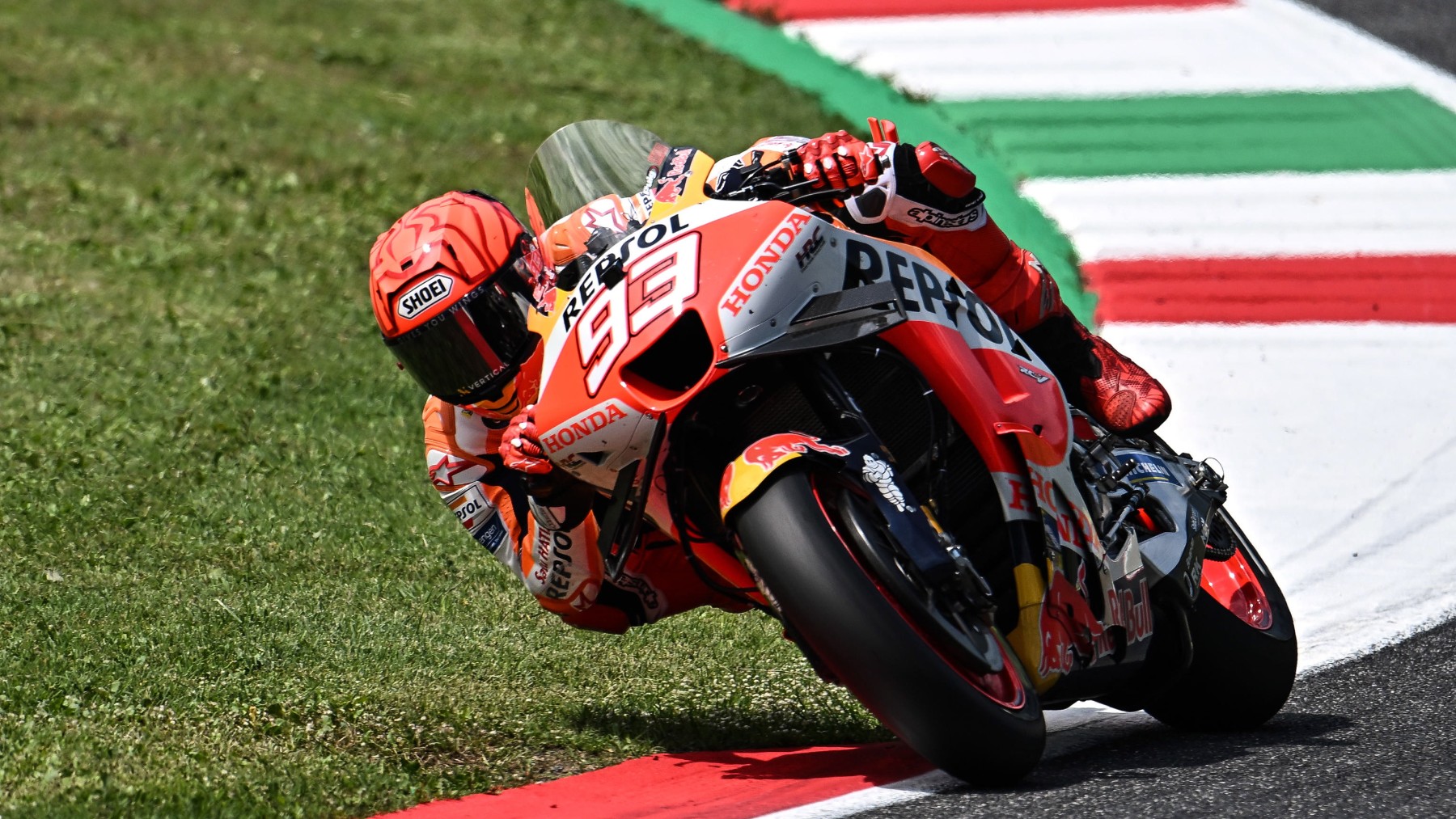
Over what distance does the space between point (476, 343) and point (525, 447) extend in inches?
14.7

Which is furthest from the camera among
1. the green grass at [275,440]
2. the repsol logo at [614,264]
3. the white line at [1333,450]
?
the white line at [1333,450]

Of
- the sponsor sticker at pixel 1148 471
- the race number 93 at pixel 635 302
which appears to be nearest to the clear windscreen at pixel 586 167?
the race number 93 at pixel 635 302

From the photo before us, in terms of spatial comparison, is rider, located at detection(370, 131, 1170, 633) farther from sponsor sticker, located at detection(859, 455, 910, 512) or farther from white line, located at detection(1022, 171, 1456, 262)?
white line, located at detection(1022, 171, 1456, 262)

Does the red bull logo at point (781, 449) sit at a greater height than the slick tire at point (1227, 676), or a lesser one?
greater

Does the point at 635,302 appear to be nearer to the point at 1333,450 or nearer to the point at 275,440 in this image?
the point at 275,440

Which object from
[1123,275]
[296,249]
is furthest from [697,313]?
[296,249]

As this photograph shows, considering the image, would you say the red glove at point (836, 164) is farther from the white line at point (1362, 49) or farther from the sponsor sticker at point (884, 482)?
the white line at point (1362, 49)

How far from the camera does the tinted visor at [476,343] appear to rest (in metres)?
4.17

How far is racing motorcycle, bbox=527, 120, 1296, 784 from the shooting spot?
3.60 m

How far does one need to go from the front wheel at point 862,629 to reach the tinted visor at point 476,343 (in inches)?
34.6

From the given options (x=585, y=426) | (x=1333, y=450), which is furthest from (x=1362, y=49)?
(x=585, y=426)

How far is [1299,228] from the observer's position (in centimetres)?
916

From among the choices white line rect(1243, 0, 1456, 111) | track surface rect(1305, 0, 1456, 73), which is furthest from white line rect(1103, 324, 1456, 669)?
track surface rect(1305, 0, 1456, 73)

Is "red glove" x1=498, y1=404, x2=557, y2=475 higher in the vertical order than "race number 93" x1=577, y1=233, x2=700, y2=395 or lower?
lower
